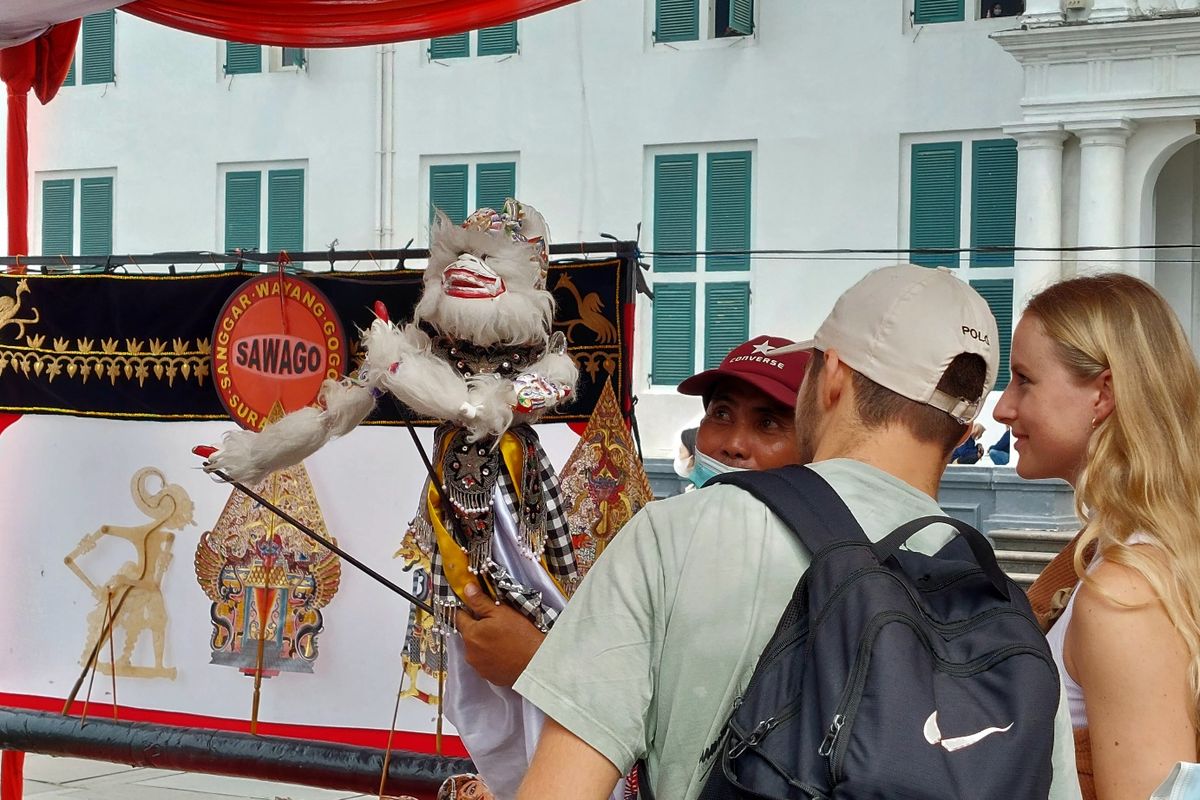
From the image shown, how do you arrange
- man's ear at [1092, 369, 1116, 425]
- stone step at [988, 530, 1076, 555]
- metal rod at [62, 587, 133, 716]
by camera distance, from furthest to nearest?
1. stone step at [988, 530, 1076, 555]
2. metal rod at [62, 587, 133, 716]
3. man's ear at [1092, 369, 1116, 425]

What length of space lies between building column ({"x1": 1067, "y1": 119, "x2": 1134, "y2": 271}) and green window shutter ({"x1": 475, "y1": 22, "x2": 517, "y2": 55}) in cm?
514

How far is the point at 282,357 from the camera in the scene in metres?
4.77

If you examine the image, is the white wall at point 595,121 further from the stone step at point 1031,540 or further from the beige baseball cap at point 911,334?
the beige baseball cap at point 911,334

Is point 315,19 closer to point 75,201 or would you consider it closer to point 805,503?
point 805,503

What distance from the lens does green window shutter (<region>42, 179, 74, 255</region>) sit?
611 inches

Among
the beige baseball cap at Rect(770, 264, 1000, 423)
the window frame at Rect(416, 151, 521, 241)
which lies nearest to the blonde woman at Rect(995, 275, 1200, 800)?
the beige baseball cap at Rect(770, 264, 1000, 423)

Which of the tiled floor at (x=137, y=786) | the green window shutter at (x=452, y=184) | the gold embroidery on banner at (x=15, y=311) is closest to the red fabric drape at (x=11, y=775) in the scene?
the tiled floor at (x=137, y=786)

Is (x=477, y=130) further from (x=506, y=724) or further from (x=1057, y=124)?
(x=506, y=724)

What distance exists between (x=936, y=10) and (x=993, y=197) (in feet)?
5.53

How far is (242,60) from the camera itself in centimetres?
1458

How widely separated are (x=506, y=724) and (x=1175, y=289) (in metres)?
10.8

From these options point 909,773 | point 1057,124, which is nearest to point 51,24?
point 909,773

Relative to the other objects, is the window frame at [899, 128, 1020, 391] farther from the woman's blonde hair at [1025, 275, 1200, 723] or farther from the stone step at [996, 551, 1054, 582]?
the woman's blonde hair at [1025, 275, 1200, 723]

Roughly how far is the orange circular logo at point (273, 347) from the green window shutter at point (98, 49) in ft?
37.6
